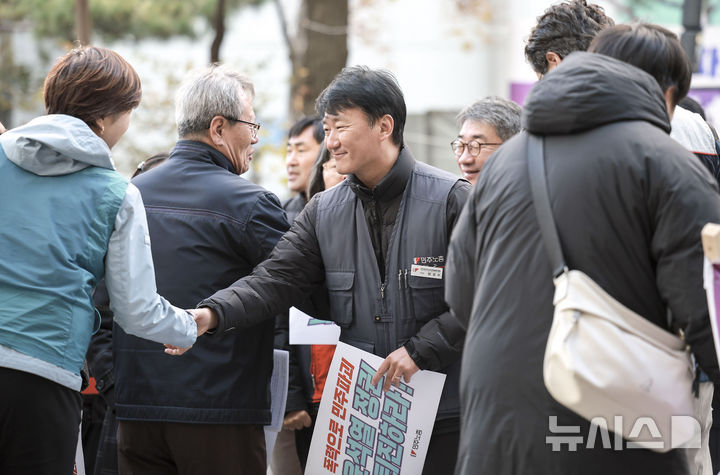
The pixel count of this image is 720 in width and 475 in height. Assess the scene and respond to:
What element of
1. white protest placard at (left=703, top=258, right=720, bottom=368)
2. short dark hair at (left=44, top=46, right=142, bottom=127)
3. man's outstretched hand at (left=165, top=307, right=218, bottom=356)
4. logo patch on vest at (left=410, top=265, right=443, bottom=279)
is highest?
short dark hair at (left=44, top=46, right=142, bottom=127)

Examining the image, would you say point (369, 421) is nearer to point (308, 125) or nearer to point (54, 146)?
point (54, 146)

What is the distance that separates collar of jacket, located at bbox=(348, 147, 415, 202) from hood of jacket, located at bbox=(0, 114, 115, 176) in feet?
3.65

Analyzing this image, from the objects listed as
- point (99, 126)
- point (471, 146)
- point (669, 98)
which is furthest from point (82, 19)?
point (669, 98)

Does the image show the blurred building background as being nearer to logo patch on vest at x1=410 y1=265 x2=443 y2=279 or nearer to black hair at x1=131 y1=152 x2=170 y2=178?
logo patch on vest at x1=410 y1=265 x2=443 y2=279

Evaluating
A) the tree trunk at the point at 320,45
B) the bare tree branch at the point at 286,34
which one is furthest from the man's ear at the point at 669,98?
the bare tree branch at the point at 286,34

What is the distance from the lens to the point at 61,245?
3.38 meters

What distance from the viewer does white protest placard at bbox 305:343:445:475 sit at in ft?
12.8

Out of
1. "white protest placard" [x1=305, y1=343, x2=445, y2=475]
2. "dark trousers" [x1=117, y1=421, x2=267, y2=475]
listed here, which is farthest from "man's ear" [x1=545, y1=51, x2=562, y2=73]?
"dark trousers" [x1=117, y1=421, x2=267, y2=475]

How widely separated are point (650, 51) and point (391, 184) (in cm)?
134

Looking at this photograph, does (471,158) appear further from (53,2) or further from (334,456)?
(53,2)

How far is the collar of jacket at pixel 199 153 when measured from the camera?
→ 434 centimetres

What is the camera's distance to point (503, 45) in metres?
31.1

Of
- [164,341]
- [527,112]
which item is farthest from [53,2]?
[527,112]

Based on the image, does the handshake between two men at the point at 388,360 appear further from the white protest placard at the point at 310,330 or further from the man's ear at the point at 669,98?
the man's ear at the point at 669,98
